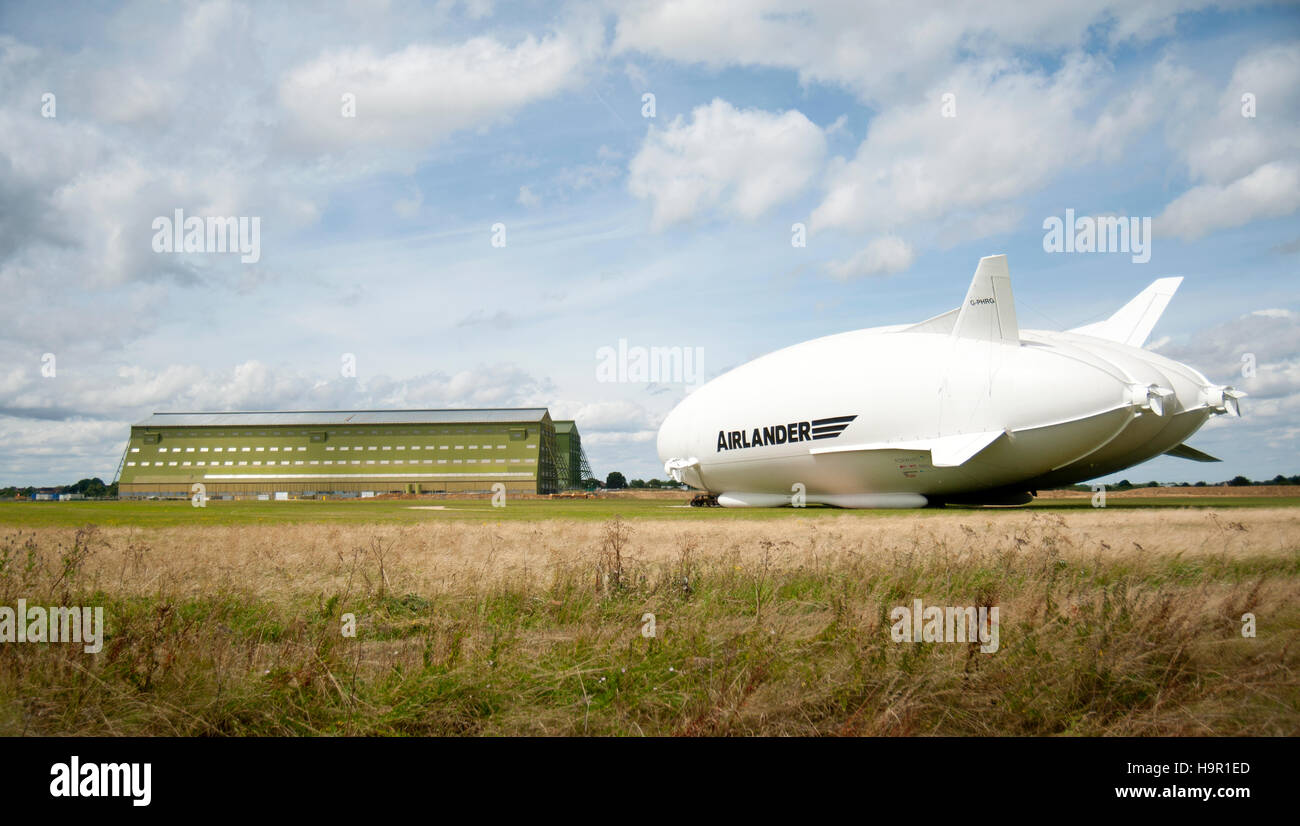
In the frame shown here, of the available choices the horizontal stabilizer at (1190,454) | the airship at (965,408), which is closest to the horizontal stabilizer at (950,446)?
the airship at (965,408)

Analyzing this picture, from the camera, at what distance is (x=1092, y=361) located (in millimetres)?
33531

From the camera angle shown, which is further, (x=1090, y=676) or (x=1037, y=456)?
(x=1037, y=456)

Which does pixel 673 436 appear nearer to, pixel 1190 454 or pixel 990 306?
pixel 990 306

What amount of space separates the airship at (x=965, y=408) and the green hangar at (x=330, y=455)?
7825 cm

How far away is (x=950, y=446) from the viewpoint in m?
37.1

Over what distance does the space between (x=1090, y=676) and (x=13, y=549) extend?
19109 millimetres

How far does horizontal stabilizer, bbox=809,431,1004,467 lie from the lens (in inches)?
1409

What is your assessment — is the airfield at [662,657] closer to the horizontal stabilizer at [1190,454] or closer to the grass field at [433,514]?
the grass field at [433,514]

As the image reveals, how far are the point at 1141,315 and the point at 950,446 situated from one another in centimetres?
1677

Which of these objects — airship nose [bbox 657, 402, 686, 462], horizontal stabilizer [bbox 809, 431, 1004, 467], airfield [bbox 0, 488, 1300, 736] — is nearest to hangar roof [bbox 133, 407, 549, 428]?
airship nose [bbox 657, 402, 686, 462]

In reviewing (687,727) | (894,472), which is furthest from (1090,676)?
(894,472)

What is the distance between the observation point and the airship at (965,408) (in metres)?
33.7

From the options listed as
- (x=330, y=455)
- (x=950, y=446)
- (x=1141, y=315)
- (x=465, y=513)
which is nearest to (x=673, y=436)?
(x=465, y=513)
